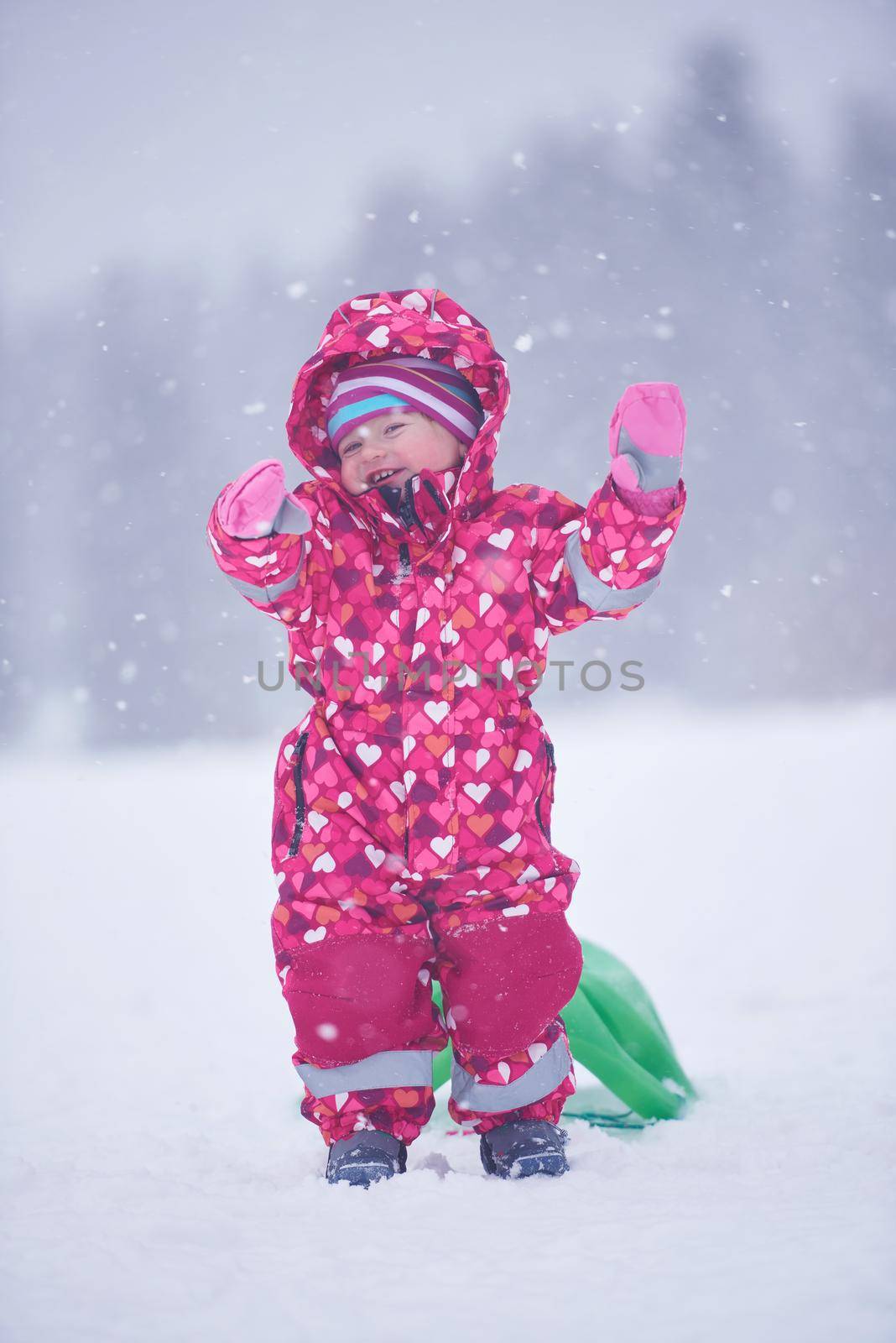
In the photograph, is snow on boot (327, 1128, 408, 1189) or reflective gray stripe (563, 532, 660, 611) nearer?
snow on boot (327, 1128, 408, 1189)

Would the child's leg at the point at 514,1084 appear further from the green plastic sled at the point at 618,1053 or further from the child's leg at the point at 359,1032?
the green plastic sled at the point at 618,1053

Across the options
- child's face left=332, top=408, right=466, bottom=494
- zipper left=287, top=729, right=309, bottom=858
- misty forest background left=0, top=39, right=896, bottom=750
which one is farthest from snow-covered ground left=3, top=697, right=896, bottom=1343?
misty forest background left=0, top=39, right=896, bottom=750

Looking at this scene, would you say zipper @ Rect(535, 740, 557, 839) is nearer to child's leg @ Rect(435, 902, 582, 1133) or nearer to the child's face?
child's leg @ Rect(435, 902, 582, 1133)

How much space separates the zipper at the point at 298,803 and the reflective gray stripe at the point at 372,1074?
209mm

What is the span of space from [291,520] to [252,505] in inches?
1.6

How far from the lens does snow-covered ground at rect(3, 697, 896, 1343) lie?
2.03 feet

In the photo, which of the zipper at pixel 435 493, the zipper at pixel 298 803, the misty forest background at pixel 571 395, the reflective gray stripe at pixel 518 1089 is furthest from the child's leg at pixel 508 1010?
the misty forest background at pixel 571 395

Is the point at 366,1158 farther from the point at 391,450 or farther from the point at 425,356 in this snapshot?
the point at 425,356

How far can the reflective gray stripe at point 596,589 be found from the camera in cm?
103

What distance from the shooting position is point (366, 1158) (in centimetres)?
94

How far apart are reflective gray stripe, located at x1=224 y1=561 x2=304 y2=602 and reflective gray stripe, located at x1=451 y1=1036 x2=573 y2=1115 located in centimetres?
51

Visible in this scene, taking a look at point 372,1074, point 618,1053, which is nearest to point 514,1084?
point 372,1074

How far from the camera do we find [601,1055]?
1225 mm

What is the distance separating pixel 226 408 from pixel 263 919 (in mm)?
3136
